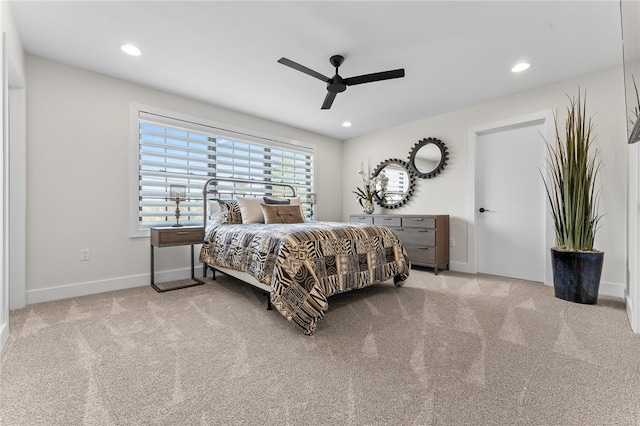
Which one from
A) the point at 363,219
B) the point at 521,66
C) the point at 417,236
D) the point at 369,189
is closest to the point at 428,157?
the point at 369,189

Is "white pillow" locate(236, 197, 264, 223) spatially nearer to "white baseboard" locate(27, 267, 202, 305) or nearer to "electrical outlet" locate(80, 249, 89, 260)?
"white baseboard" locate(27, 267, 202, 305)

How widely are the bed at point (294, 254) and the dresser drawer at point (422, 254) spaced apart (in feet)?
2.99

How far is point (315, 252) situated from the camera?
2.34m

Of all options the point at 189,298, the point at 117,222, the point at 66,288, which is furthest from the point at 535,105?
the point at 66,288

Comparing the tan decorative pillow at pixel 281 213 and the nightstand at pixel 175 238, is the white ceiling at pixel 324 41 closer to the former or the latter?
the tan decorative pillow at pixel 281 213

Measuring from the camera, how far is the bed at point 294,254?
2104mm

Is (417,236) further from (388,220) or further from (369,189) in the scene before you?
(369,189)

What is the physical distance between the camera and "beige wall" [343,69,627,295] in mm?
2875

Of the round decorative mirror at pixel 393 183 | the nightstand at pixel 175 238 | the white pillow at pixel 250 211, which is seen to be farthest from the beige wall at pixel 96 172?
the round decorative mirror at pixel 393 183

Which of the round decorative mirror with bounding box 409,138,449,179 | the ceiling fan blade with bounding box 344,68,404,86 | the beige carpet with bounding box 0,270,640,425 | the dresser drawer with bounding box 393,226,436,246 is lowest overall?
the beige carpet with bounding box 0,270,640,425

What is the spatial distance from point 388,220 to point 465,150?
57.8 inches

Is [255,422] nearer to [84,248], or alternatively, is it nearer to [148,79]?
[84,248]

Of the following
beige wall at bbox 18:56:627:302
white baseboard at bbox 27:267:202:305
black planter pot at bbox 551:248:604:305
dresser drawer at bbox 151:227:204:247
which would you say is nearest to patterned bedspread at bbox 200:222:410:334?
dresser drawer at bbox 151:227:204:247

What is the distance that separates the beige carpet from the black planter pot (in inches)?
5.8
